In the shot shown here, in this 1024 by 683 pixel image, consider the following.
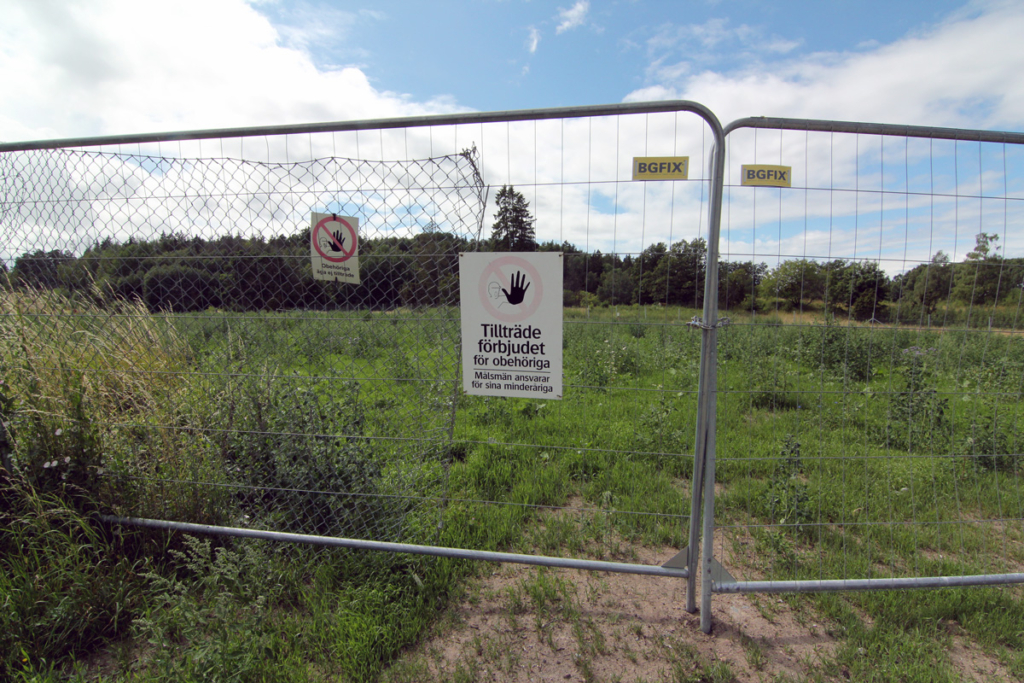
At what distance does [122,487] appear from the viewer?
289 centimetres

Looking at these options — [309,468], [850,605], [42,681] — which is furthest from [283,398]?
[850,605]

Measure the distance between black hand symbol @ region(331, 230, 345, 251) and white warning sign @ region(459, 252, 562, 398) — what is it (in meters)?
0.64

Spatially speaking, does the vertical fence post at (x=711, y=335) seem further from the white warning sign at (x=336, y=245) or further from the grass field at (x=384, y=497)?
the white warning sign at (x=336, y=245)

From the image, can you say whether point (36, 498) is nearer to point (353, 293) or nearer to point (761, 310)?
point (353, 293)

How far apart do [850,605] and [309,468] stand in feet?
10.5

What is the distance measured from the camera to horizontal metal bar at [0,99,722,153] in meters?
2.17

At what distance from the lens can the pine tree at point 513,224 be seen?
2352mm

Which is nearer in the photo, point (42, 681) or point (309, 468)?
point (42, 681)

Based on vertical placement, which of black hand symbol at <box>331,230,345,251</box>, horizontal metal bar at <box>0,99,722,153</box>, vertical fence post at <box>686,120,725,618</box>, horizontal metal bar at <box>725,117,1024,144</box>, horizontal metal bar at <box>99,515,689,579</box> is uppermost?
horizontal metal bar at <box>0,99,722,153</box>

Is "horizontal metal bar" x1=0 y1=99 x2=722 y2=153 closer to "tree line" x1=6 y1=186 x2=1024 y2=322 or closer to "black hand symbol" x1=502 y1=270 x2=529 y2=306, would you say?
"tree line" x1=6 y1=186 x2=1024 y2=322

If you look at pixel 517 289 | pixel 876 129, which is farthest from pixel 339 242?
pixel 876 129

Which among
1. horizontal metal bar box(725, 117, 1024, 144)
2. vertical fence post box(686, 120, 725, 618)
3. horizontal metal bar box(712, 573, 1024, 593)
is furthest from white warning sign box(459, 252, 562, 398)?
horizontal metal bar box(712, 573, 1024, 593)

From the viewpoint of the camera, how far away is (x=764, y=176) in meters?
2.15

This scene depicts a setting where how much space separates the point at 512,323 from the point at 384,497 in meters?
1.37
